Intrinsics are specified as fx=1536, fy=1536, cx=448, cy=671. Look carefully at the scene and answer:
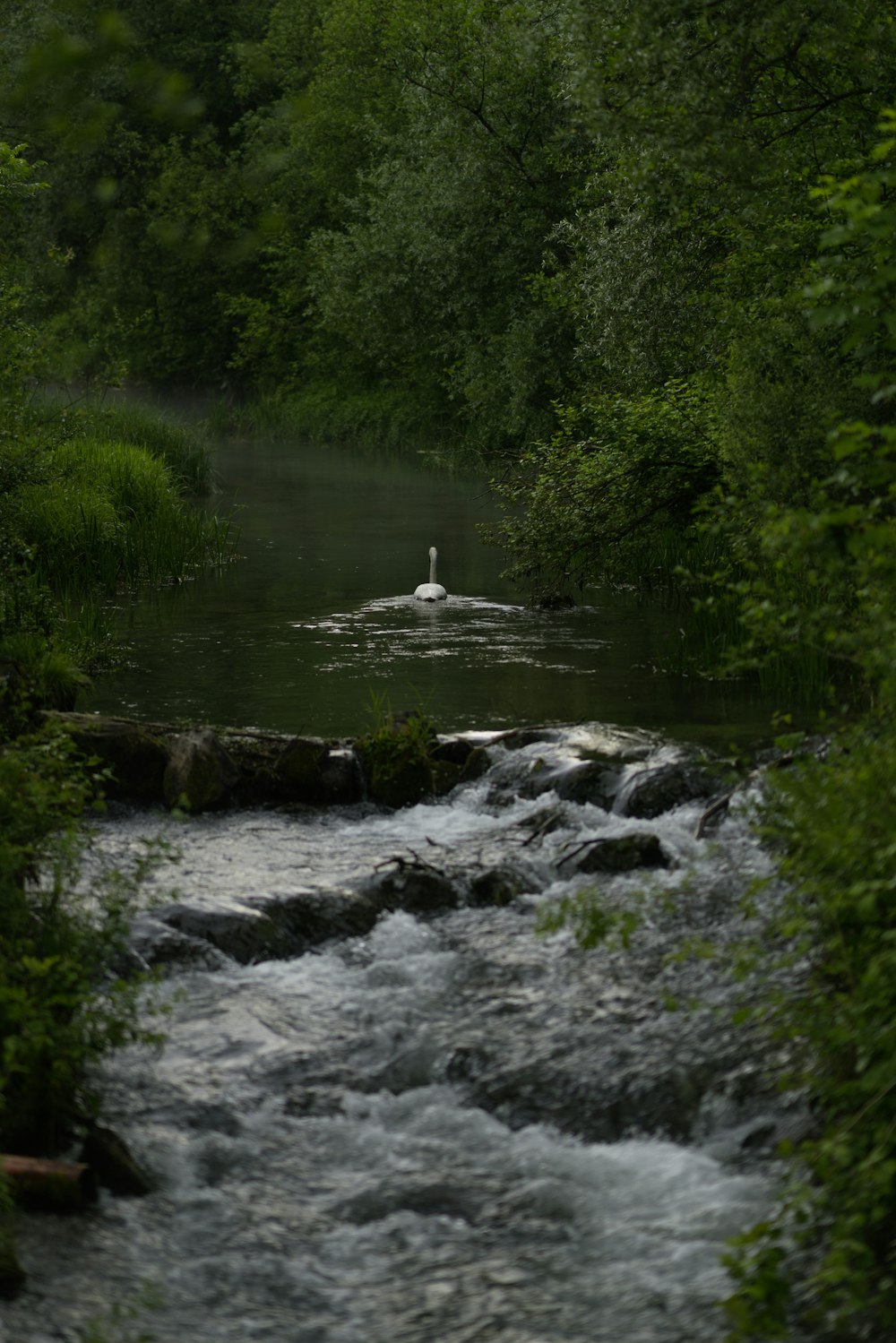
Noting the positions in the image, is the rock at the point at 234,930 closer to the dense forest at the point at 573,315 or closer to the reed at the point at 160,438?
the dense forest at the point at 573,315

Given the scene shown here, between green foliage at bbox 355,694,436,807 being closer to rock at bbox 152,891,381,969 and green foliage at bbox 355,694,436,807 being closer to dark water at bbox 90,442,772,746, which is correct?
dark water at bbox 90,442,772,746

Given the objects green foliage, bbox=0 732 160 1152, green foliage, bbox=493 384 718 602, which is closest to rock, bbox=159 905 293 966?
green foliage, bbox=0 732 160 1152

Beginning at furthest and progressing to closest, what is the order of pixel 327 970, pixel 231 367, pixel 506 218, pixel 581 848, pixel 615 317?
1. pixel 231 367
2. pixel 506 218
3. pixel 615 317
4. pixel 581 848
5. pixel 327 970

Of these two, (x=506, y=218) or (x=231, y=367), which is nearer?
(x=506, y=218)

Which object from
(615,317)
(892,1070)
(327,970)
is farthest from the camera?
(615,317)

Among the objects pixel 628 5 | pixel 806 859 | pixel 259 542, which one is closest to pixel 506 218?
pixel 259 542

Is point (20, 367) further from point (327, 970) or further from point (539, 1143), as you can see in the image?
point (539, 1143)

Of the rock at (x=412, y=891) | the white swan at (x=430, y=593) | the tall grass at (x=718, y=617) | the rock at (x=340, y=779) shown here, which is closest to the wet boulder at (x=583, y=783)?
the tall grass at (x=718, y=617)

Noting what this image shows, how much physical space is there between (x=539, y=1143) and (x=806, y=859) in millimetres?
1664

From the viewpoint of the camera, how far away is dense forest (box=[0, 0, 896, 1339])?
18.4 feet

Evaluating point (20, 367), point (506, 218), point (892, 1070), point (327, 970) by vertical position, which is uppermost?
point (506, 218)

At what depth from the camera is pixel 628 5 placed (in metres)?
13.1

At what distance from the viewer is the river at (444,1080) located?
208 inches

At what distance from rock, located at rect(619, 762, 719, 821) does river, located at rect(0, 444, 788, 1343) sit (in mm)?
33
